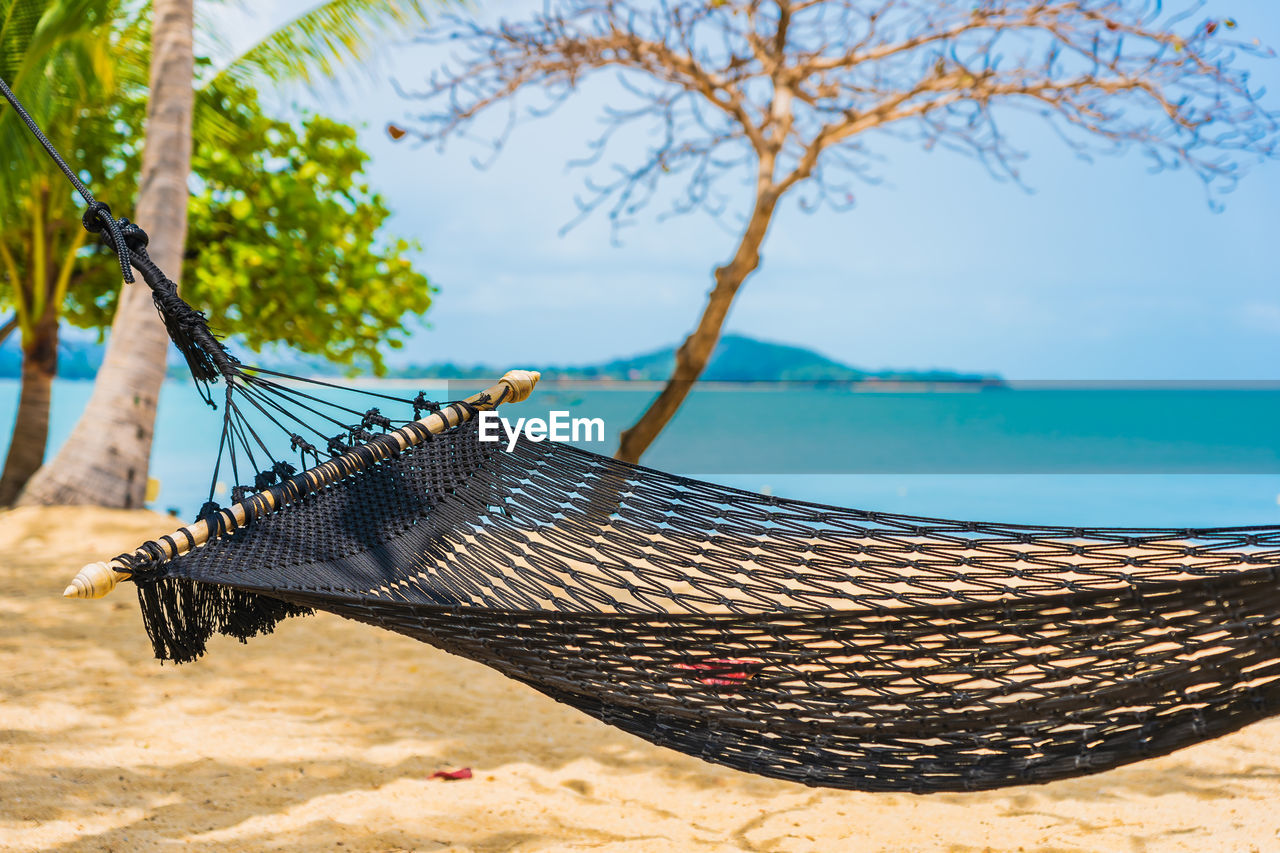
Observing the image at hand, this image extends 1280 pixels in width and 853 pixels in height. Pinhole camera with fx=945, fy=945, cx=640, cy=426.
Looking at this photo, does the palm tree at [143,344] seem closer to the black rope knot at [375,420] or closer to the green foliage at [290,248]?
the green foliage at [290,248]

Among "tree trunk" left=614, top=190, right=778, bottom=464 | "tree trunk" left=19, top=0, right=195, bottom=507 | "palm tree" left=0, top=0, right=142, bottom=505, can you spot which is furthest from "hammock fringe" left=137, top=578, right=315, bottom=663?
"palm tree" left=0, top=0, right=142, bottom=505

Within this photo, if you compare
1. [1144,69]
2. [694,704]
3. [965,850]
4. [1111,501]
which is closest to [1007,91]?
[1144,69]

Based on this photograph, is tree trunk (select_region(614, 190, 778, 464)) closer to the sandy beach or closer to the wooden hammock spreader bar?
the sandy beach

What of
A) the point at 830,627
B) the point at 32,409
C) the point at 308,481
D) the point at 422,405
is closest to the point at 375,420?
the point at 422,405

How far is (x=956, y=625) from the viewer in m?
1.12

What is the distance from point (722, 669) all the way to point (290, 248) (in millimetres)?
4895

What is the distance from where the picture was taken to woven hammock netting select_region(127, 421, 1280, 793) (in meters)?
1.09

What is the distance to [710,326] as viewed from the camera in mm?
3496

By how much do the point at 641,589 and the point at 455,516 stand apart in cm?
46

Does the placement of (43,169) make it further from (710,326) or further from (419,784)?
(419,784)

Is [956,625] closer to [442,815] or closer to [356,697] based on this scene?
[442,815]

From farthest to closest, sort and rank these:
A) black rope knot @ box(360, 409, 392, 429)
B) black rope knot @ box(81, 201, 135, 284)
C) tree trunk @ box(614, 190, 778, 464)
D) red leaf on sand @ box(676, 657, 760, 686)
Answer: tree trunk @ box(614, 190, 778, 464), black rope knot @ box(360, 409, 392, 429), black rope knot @ box(81, 201, 135, 284), red leaf on sand @ box(676, 657, 760, 686)

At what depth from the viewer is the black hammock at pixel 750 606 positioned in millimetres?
1094

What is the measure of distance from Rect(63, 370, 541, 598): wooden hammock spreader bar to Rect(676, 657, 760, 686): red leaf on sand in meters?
0.72
